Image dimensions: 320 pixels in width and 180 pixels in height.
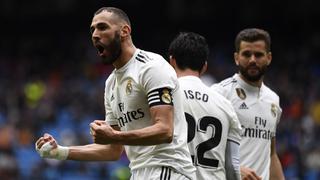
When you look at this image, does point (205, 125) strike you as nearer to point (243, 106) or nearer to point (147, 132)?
point (147, 132)

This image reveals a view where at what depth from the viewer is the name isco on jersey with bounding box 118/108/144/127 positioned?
5930mm

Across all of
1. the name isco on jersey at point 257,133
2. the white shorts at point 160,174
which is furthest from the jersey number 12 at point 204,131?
the name isco on jersey at point 257,133

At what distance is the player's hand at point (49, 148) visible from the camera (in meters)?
6.20

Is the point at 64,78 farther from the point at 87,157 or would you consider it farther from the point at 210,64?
the point at 87,157

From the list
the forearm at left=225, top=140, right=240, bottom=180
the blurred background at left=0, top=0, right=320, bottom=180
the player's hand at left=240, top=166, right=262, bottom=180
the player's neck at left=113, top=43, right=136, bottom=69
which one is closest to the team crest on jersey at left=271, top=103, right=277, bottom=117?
the player's hand at left=240, top=166, right=262, bottom=180

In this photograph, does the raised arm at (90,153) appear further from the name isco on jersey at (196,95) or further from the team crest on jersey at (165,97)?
the team crest on jersey at (165,97)

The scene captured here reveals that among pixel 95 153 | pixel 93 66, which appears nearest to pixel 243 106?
pixel 95 153

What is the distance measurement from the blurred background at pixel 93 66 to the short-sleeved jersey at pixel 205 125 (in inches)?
367

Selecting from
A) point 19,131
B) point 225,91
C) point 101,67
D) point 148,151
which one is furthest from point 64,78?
point 148,151

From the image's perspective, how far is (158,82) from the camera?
5750 mm

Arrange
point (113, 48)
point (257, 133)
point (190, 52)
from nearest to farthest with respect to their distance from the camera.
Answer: point (113, 48)
point (190, 52)
point (257, 133)

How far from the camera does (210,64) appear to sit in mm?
22312

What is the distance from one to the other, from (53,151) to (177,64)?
108 centimetres

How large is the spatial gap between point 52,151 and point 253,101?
2.03 meters
